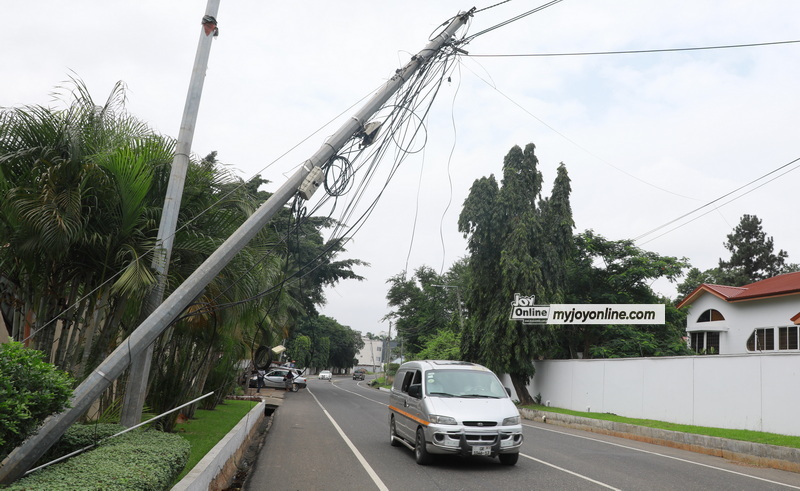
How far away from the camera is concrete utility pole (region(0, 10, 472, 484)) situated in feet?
19.3

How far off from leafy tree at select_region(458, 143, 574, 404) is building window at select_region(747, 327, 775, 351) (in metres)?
Answer: 8.88

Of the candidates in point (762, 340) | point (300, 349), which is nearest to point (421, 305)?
point (300, 349)

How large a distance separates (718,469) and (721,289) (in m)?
22.8

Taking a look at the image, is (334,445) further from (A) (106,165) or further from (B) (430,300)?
(B) (430,300)

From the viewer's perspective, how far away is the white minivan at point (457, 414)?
32.9 feet

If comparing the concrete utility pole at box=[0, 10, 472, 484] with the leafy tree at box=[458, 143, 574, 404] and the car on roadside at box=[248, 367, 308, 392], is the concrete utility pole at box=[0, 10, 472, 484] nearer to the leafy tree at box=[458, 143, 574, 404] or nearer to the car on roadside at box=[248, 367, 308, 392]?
the leafy tree at box=[458, 143, 574, 404]

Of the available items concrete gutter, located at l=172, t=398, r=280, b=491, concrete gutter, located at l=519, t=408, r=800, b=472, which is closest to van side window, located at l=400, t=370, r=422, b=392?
concrete gutter, located at l=172, t=398, r=280, b=491

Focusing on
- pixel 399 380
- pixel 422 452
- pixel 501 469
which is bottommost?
pixel 501 469

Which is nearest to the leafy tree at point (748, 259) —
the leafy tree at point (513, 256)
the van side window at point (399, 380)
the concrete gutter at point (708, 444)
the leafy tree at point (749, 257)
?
the leafy tree at point (749, 257)

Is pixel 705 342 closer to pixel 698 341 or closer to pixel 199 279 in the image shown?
pixel 698 341

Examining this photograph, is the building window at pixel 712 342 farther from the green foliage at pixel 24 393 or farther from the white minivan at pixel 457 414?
the green foliage at pixel 24 393

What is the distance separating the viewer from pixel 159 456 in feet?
19.6

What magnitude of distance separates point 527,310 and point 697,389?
34.7 ft

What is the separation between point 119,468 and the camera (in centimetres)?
523
